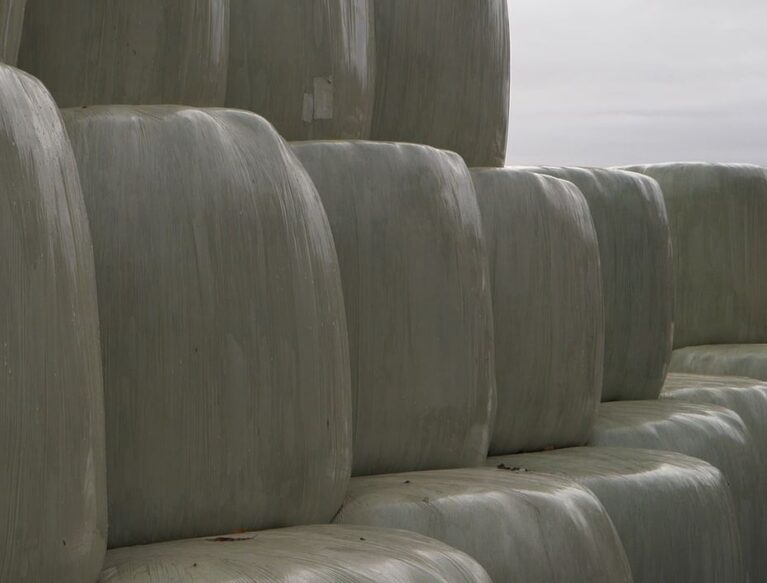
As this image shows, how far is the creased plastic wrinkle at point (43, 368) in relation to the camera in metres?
0.76

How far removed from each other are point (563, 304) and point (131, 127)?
69 centimetres

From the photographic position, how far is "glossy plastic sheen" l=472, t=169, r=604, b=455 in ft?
5.00

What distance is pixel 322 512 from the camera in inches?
43.0

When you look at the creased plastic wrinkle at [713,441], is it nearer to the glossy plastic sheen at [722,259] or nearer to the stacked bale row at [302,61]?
the stacked bale row at [302,61]

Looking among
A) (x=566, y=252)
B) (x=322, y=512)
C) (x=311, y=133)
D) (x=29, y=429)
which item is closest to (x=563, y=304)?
(x=566, y=252)

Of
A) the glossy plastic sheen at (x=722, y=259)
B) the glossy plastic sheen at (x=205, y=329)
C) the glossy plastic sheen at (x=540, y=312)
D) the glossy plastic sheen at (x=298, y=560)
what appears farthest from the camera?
the glossy plastic sheen at (x=722, y=259)

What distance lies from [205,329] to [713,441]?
0.91 m

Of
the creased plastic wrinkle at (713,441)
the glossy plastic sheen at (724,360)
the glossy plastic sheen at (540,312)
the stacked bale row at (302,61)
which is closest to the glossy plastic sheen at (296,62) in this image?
the stacked bale row at (302,61)

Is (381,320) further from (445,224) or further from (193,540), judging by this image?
(193,540)

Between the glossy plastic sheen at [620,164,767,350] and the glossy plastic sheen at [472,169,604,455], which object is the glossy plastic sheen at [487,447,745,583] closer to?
the glossy plastic sheen at [472,169,604,455]

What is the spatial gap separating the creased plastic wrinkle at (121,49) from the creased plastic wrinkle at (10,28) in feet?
0.47

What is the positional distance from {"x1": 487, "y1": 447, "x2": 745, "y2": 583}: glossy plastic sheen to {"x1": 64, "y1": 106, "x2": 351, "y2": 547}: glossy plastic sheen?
0.44 metres

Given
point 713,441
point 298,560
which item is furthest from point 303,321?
point 713,441

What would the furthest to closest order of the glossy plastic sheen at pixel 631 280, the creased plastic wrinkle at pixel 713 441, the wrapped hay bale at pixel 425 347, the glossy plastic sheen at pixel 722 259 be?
the glossy plastic sheen at pixel 722 259
the glossy plastic sheen at pixel 631 280
the creased plastic wrinkle at pixel 713 441
the wrapped hay bale at pixel 425 347
